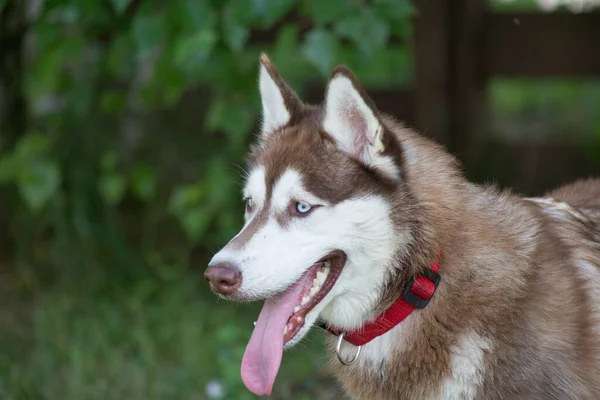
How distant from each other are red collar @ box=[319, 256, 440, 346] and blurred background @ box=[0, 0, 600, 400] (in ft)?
4.19

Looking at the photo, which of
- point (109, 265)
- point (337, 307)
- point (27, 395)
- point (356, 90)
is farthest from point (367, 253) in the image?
point (109, 265)

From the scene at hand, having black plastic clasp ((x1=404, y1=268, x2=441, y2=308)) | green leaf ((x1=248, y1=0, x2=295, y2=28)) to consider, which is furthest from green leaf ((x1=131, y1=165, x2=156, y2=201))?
black plastic clasp ((x1=404, y1=268, x2=441, y2=308))

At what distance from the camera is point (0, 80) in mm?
5988

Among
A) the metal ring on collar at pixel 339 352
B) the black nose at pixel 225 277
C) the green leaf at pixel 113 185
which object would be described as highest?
the black nose at pixel 225 277

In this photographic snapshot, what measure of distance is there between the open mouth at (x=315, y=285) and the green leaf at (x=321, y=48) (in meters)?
1.31

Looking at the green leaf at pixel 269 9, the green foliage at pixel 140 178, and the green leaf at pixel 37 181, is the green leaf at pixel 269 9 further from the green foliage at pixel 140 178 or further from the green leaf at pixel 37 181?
the green leaf at pixel 37 181

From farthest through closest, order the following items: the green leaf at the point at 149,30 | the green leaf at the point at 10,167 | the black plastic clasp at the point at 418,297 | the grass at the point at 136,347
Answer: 1. the green leaf at the point at 10,167
2. the grass at the point at 136,347
3. the green leaf at the point at 149,30
4. the black plastic clasp at the point at 418,297

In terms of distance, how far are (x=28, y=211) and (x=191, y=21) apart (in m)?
2.44

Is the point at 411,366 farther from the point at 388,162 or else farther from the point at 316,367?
the point at 316,367

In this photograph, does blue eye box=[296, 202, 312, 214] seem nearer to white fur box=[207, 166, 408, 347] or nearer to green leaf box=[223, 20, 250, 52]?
white fur box=[207, 166, 408, 347]

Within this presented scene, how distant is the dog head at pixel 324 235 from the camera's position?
104 inches

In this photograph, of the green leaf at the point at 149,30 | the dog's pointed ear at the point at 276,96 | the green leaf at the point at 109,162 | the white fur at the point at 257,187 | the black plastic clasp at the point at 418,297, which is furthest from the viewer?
the green leaf at the point at 109,162

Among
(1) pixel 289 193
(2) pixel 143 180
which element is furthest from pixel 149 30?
(1) pixel 289 193

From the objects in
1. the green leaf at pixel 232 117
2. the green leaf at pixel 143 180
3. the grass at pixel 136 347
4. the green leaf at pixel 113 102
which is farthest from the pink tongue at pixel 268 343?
the green leaf at pixel 113 102
